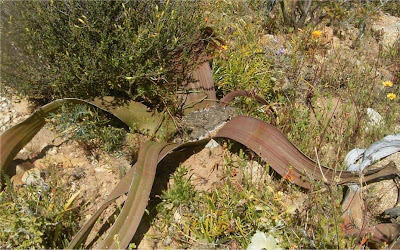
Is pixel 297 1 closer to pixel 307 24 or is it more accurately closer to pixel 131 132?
pixel 307 24

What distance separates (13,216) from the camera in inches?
83.3

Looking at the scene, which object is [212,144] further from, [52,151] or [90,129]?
[52,151]

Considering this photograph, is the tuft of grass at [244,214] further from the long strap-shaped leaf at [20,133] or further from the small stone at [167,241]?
the long strap-shaped leaf at [20,133]

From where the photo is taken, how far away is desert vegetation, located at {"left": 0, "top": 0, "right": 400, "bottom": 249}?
2139 millimetres

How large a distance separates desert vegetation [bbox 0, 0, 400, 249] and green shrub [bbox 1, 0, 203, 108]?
0.02 metres

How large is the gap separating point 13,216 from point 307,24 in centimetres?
377

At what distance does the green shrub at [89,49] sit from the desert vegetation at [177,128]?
16 millimetres

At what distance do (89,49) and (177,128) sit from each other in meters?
0.92

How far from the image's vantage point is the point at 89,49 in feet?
9.20

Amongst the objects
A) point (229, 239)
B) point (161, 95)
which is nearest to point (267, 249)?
point (229, 239)

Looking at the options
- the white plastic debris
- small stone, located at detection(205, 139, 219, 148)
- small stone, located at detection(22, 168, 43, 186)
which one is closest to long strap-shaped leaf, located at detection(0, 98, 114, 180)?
small stone, located at detection(22, 168, 43, 186)

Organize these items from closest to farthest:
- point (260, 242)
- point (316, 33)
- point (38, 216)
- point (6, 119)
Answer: point (260, 242) → point (38, 216) → point (6, 119) → point (316, 33)

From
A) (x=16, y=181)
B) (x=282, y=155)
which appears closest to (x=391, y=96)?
(x=282, y=155)

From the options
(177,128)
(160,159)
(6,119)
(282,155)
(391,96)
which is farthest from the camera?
(391,96)
